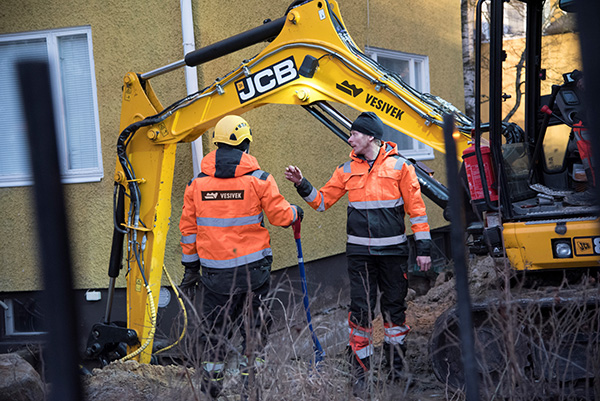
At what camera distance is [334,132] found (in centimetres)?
496

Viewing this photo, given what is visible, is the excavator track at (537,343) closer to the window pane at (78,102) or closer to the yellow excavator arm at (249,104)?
the yellow excavator arm at (249,104)

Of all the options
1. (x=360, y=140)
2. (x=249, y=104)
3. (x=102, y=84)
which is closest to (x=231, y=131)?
(x=249, y=104)

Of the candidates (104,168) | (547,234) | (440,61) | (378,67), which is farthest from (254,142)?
(440,61)

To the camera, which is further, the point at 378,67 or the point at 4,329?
the point at 4,329

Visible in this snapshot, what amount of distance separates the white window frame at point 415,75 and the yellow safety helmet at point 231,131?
4.69 m

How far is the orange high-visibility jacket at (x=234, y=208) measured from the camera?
4.80m

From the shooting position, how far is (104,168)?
6.73m

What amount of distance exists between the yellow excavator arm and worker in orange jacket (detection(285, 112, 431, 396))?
345mm

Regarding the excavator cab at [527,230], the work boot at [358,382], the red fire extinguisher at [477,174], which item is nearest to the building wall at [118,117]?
the work boot at [358,382]

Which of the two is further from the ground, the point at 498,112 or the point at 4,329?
the point at 498,112

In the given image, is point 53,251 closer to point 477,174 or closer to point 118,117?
Answer: point 477,174

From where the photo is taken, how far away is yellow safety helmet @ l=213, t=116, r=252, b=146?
15.9 feet

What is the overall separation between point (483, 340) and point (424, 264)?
93 cm

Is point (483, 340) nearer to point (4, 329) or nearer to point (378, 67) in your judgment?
point (378, 67)
